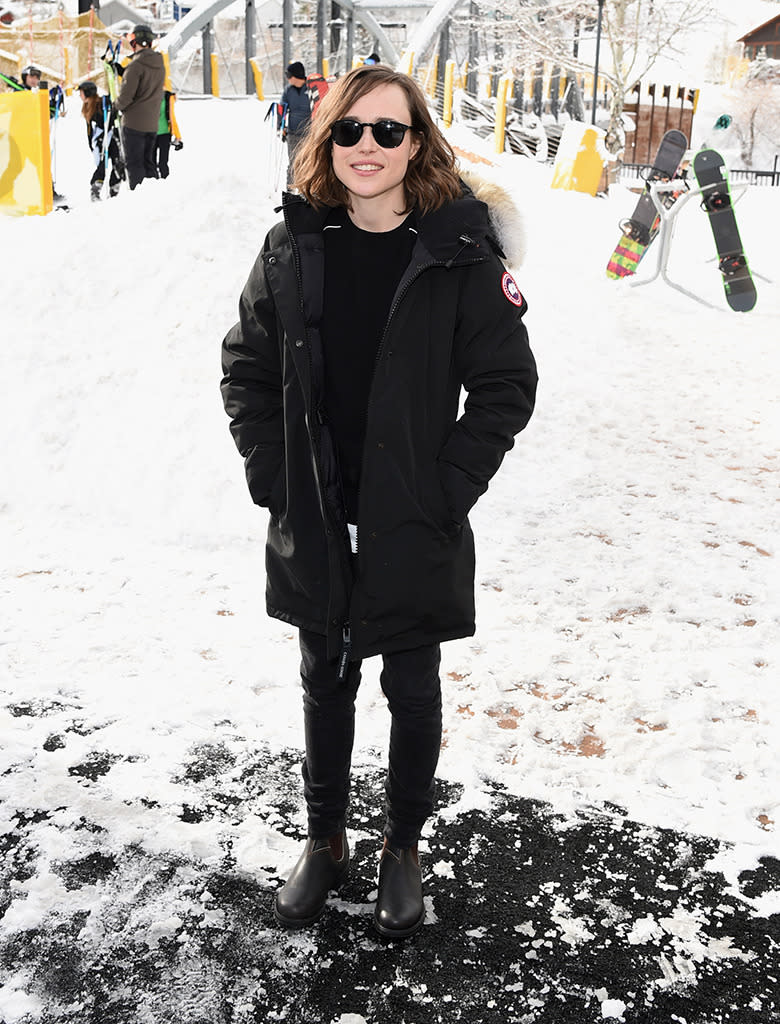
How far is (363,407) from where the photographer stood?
224 centimetres

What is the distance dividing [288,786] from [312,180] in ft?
5.90

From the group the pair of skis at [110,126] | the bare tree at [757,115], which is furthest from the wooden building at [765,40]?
the pair of skis at [110,126]

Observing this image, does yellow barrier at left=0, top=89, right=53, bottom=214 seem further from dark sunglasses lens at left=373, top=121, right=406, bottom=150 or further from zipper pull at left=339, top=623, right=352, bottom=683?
zipper pull at left=339, top=623, right=352, bottom=683

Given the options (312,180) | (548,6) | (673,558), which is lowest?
(673,558)

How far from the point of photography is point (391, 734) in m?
2.37

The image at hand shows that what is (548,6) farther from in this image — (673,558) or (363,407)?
(363,407)

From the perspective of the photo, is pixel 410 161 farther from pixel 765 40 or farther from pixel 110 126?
pixel 765 40

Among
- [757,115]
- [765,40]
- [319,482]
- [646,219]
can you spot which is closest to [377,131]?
[319,482]

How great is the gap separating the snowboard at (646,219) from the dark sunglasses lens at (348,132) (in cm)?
978

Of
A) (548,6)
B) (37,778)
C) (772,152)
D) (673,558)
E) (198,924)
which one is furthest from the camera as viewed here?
(772,152)

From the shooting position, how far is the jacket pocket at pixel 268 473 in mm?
2314

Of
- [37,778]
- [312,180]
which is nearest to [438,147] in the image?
[312,180]

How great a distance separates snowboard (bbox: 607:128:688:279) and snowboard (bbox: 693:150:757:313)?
0.48 m

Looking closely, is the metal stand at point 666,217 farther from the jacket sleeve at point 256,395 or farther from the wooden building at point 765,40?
the wooden building at point 765,40
